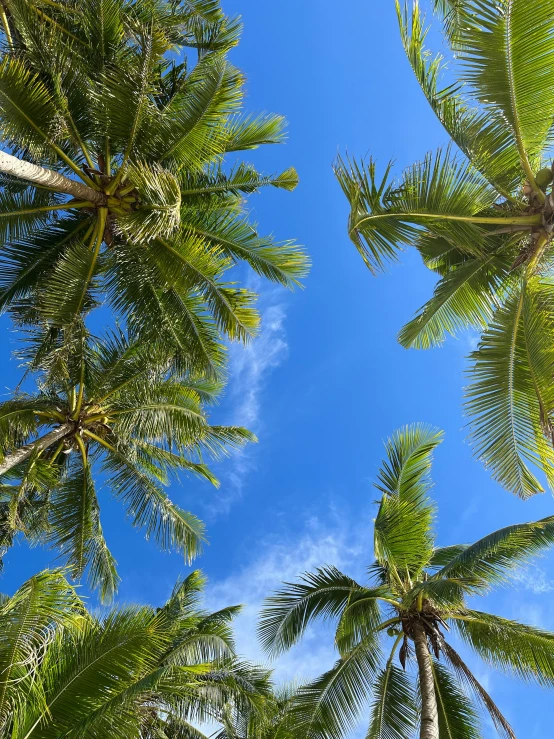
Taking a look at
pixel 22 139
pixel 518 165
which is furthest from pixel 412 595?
→ pixel 22 139

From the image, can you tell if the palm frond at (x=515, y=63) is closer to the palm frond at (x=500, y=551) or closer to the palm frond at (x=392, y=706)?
the palm frond at (x=500, y=551)

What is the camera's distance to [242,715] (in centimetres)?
984

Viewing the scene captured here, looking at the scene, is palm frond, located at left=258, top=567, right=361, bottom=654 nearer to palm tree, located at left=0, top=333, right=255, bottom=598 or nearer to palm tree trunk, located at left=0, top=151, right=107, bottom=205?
palm tree, located at left=0, top=333, right=255, bottom=598

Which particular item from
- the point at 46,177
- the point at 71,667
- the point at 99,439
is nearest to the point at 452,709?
the point at 71,667

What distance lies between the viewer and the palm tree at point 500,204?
231 inches

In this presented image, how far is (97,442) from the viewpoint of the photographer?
1142 cm

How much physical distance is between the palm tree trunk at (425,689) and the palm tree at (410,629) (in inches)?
0.6

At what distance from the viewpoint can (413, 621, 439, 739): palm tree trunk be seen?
771cm

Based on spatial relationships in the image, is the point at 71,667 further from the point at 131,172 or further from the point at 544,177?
the point at 544,177

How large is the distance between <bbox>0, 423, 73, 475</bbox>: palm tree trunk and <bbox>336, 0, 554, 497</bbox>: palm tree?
6.23 m

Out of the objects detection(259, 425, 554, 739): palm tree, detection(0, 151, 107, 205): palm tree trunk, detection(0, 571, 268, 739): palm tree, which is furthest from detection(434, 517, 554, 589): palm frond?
detection(0, 151, 107, 205): palm tree trunk

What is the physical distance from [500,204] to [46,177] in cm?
574

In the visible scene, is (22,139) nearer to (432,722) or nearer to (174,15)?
(174,15)

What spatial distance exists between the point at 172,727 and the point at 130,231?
949cm
